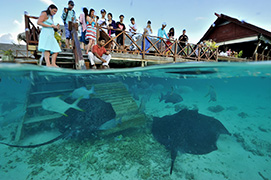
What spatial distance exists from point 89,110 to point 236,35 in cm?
1889

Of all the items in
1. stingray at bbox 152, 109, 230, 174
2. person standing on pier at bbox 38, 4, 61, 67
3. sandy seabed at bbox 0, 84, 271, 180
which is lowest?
sandy seabed at bbox 0, 84, 271, 180

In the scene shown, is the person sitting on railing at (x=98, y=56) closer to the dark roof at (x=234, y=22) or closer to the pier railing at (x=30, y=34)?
the pier railing at (x=30, y=34)

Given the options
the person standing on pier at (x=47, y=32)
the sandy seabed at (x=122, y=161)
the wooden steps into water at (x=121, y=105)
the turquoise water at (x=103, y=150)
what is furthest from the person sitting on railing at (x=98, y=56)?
the sandy seabed at (x=122, y=161)

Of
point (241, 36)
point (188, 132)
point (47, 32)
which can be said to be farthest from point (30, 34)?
point (241, 36)

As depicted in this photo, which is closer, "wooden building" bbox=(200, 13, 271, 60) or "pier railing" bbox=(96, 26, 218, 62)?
"pier railing" bbox=(96, 26, 218, 62)

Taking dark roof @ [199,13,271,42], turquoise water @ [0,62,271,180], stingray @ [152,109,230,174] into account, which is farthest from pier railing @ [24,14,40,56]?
dark roof @ [199,13,271,42]

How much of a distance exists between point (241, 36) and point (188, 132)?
16.6 meters

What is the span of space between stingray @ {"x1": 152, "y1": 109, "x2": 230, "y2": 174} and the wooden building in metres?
14.6

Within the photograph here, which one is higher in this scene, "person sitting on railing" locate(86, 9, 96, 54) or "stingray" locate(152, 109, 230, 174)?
"person sitting on railing" locate(86, 9, 96, 54)

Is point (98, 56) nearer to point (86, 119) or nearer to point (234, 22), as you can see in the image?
point (86, 119)

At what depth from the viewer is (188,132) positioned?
474 centimetres

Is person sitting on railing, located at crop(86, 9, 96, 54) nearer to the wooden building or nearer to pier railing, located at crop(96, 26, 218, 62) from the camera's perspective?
pier railing, located at crop(96, 26, 218, 62)

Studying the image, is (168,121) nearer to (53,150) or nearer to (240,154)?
(240,154)

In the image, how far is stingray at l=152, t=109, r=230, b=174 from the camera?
4.38m
